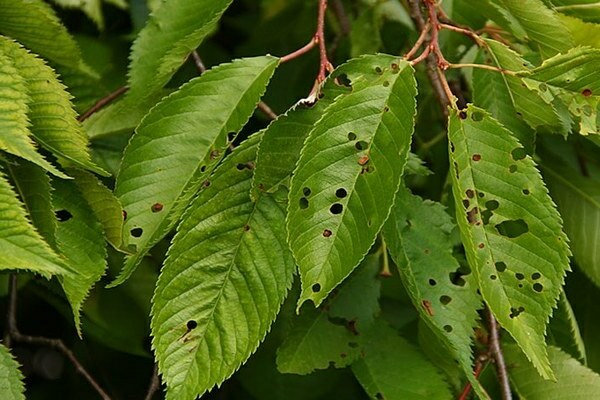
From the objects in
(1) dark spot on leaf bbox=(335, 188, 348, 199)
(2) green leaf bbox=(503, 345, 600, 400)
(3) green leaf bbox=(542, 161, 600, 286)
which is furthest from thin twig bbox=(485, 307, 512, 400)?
(1) dark spot on leaf bbox=(335, 188, 348, 199)

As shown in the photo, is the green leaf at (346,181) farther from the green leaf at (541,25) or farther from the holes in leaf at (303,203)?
the green leaf at (541,25)

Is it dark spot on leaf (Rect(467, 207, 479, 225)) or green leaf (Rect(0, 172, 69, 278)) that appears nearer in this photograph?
green leaf (Rect(0, 172, 69, 278))

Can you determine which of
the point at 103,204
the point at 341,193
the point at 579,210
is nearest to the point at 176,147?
the point at 103,204

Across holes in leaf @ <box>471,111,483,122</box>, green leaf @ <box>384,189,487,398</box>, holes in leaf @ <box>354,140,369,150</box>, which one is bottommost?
green leaf @ <box>384,189,487,398</box>

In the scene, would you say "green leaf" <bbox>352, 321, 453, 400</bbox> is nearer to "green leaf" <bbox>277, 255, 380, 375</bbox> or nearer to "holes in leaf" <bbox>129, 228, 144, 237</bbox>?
"green leaf" <bbox>277, 255, 380, 375</bbox>

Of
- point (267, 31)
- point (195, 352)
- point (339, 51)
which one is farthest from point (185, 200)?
point (267, 31)

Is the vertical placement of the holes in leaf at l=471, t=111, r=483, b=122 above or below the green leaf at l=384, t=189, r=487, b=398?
above
